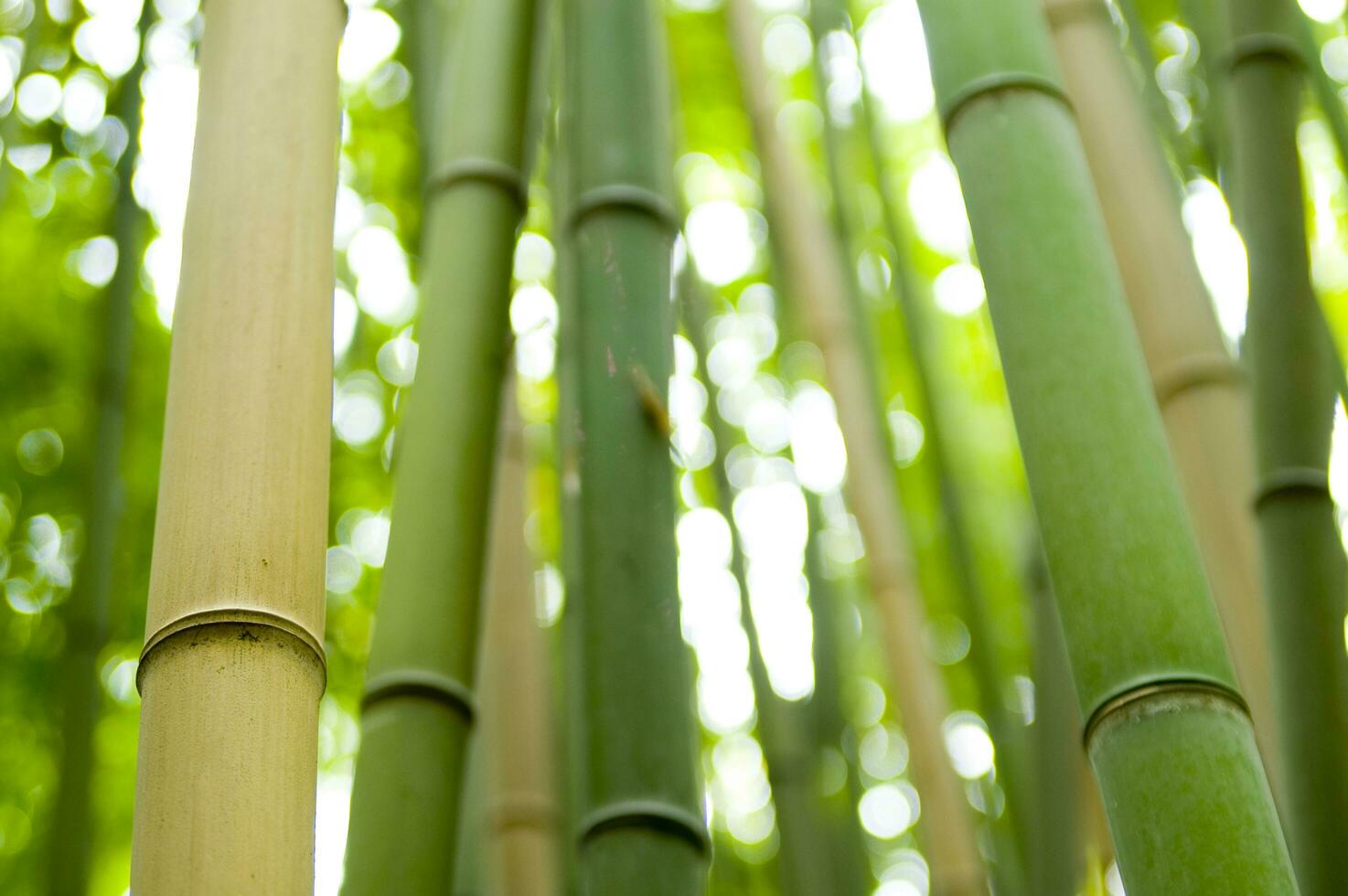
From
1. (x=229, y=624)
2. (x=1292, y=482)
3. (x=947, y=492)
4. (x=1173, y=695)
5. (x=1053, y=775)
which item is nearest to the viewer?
(x=229, y=624)

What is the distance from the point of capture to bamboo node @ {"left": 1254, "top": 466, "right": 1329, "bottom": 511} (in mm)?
1822

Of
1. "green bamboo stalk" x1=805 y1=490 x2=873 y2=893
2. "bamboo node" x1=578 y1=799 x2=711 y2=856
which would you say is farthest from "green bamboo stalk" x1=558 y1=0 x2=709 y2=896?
"green bamboo stalk" x1=805 y1=490 x2=873 y2=893

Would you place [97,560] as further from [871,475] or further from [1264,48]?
[1264,48]

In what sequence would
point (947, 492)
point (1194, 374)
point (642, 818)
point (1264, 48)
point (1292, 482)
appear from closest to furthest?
point (642, 818)
point (1292, 482)
point (1264, 48)
point (1194, 374)
point (947, 492)

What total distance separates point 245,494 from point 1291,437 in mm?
1259

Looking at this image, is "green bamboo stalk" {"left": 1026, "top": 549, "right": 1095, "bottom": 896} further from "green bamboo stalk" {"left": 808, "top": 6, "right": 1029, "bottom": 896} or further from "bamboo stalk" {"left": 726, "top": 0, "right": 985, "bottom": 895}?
"green bamboo stalk" {"left": 808, "top": 6, "right": 1029, "bottom": 896}

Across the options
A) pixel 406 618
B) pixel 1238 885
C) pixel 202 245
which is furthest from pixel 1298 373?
pixel 202 245

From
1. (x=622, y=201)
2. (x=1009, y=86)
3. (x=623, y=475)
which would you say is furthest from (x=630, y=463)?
(x=1009, y=86)

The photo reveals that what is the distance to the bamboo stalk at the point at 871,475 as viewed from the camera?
2.73 meters

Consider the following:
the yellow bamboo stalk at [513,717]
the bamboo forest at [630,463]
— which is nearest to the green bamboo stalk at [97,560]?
the bamboo forest at [630,463]

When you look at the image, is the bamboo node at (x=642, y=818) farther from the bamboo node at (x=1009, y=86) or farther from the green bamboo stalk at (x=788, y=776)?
the green bamboo stalk at (x=788, y=776)

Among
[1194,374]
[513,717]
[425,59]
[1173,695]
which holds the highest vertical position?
[425,59]

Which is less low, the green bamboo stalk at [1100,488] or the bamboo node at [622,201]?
the bamboo node at [622,201]

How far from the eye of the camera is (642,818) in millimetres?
1501
